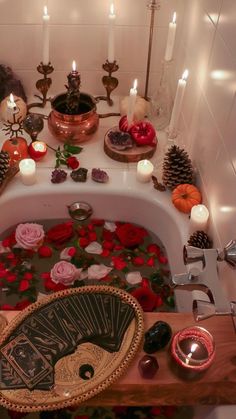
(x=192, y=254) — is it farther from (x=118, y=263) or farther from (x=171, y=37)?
(x=171, y=37)

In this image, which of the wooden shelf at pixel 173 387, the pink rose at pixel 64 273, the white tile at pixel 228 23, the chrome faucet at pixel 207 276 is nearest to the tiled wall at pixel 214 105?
the white tile at pixel 228 23

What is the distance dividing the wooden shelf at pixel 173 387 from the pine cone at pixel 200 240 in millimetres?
361

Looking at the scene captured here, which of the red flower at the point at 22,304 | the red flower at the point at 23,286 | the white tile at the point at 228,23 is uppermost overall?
the white tile at the point at 228,23

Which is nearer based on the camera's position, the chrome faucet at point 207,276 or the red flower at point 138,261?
the chrome faucet at point 207,276

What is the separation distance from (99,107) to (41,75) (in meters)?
0.28

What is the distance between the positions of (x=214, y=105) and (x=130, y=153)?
41 centimetres

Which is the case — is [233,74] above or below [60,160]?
above

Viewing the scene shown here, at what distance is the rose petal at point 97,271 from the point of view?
4.53ft

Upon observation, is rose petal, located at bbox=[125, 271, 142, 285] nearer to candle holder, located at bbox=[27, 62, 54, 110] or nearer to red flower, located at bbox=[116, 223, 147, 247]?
red flower, located at bbox=[116, 223, 147, 247]

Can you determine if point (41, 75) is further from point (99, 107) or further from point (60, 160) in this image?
point (60, 160)

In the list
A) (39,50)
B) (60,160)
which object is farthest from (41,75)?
(60,160)

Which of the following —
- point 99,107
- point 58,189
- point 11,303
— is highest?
point 99,107

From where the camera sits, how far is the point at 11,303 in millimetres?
1319

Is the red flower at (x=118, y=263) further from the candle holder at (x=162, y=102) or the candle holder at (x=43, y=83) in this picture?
the candle holder at (x=43, y=83)
